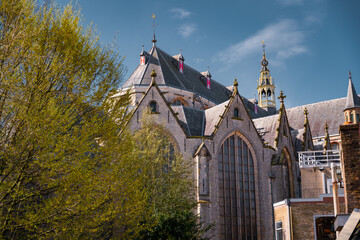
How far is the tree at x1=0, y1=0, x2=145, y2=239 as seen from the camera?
1005 centimetres

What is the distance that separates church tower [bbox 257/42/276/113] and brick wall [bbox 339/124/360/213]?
1905 inches

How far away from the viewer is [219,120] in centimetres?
2819

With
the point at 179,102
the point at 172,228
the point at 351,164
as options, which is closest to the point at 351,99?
the point at 179,102

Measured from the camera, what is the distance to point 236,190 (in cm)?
2730

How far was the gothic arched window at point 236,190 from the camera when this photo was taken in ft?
86.8

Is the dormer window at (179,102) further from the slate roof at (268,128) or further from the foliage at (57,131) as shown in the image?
the foliage at (57,131)

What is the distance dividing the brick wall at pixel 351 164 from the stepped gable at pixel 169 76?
26746 mm

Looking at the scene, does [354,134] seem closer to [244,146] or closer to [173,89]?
[244,146]

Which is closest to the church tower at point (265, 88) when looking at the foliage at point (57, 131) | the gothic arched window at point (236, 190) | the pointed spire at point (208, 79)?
the pointed spire at point (208, 79)

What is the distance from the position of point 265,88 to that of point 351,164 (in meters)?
51.1

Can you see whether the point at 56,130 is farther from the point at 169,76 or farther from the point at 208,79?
the point at 208,79

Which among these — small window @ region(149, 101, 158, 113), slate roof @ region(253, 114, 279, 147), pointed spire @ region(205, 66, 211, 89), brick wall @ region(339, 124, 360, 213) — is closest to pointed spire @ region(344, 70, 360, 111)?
slate roof @ region(253, 114, 279, 147)

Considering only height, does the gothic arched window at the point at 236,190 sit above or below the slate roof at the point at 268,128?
below

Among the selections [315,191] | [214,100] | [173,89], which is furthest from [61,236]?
[214,100]
